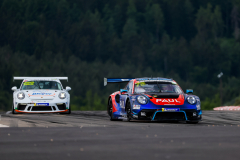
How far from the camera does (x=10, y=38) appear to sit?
124m

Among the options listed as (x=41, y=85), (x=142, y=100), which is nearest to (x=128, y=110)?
(x=142, y=100)

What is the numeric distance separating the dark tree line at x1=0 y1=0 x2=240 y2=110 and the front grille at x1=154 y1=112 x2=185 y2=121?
300 ft

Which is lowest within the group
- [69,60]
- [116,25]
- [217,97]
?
[217,97]

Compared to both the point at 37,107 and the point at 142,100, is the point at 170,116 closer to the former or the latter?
the point at 142,100

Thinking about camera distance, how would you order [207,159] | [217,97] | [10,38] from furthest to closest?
[10,38]
[217,97]
[207,159]

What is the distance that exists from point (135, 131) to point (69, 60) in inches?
4550

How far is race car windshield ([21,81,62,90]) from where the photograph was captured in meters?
20.2

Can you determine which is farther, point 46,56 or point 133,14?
point 133,14

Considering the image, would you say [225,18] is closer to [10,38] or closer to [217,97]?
[217,97]

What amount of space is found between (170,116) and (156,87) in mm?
1575

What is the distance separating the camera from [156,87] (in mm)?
15688

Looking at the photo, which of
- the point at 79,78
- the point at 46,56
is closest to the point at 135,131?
the point at 79,78

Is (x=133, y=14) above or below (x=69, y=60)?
above

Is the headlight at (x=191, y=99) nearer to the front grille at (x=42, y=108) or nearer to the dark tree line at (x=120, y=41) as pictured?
the front grille at (x=42, y=108)
